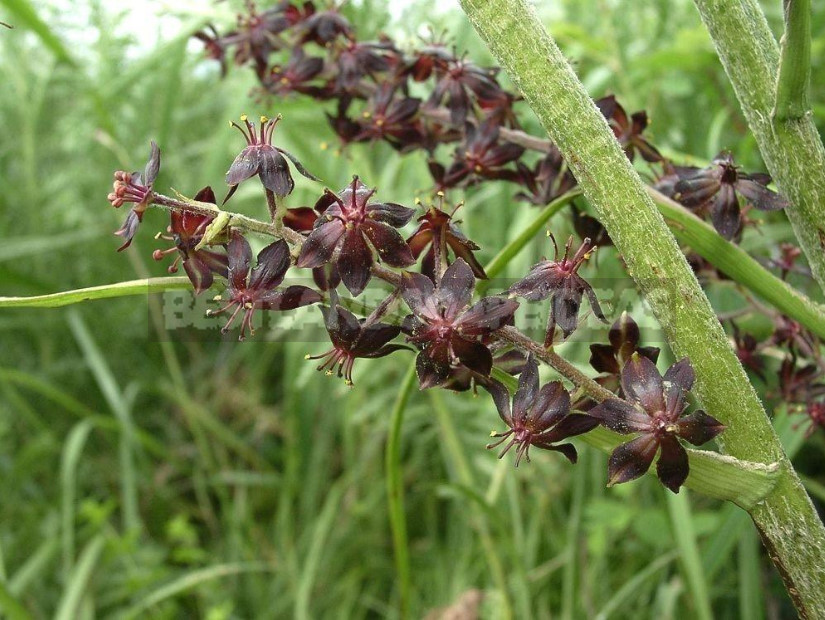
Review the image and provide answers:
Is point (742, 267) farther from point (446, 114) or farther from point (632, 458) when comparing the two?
point (446, 114)

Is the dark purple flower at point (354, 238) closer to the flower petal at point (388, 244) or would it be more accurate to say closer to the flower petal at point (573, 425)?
the flower petal at point (388, 244)

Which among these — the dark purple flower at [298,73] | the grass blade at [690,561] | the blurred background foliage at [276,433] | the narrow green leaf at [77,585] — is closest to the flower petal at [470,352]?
the dark purple flower at [298,73]

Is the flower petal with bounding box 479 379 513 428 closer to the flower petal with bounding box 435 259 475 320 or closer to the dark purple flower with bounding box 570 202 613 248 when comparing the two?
the flower petal with bounding box 435 259 475 320

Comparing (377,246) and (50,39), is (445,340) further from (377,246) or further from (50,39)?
(50,39)

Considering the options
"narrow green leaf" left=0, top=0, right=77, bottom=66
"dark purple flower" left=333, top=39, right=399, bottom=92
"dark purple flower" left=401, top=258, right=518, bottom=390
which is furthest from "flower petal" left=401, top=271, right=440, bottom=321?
"narrow green leaf" left=0, top=0, right=77, bottom=66

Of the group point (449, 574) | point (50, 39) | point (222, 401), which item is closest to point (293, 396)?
point (449, 574)

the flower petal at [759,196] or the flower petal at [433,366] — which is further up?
the flower petal at [759,196]
